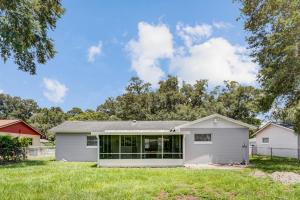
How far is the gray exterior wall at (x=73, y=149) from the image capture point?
29.2m

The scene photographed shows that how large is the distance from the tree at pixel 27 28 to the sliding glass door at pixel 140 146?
792 centimetres

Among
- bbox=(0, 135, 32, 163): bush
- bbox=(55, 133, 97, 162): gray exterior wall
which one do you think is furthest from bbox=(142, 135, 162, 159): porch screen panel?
bbox=(0, 135, 32, 163): bush

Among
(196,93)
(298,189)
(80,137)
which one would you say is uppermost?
(196,93)

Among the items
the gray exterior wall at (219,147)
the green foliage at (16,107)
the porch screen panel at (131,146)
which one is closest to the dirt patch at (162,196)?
the porch screen panel at (131,146)

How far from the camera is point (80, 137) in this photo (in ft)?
96.5

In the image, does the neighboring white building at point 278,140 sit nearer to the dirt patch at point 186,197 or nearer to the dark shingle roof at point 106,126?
the dark shingle roof at point 106,126

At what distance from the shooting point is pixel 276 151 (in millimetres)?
35250

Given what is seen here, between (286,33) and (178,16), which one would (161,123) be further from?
(286,33)

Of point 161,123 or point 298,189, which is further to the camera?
point 161,123

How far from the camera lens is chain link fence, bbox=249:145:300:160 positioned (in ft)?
105

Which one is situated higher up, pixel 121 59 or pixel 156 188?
pixel 121 59

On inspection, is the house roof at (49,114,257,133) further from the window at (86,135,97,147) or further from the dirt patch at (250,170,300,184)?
the dirt patch at (250,170,300,184)

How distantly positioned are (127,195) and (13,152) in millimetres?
17887

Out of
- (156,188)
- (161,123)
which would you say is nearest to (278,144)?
(161,123)
